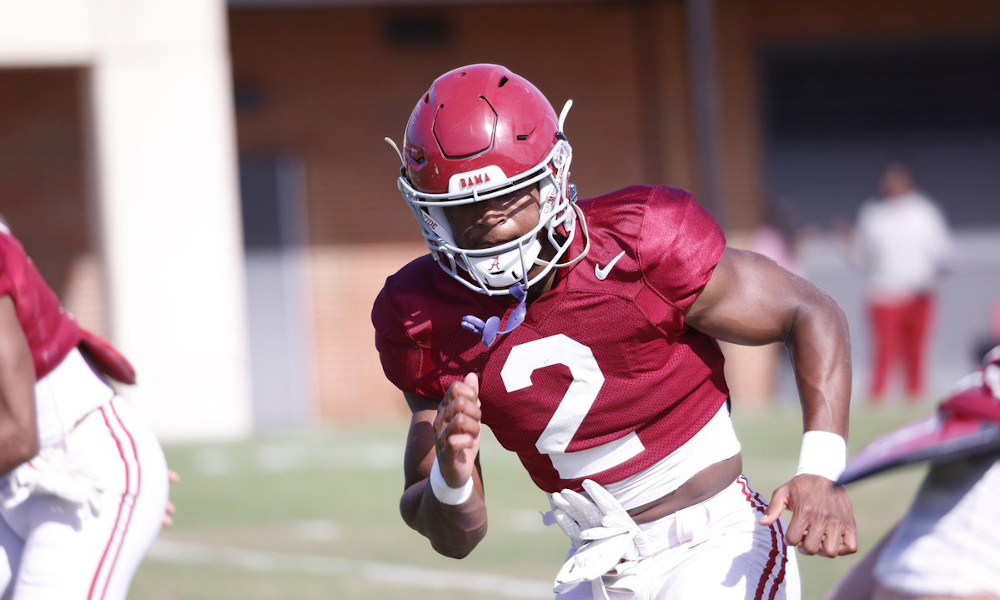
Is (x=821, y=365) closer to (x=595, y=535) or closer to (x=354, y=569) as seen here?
(x=595, y=535)

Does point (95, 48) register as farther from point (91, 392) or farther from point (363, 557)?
point (91, 392)

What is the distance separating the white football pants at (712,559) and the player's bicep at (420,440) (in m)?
0.50

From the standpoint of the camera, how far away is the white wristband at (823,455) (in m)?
3.11

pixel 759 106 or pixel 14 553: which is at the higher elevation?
pixel 14 553

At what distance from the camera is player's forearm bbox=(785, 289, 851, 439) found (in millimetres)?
3232

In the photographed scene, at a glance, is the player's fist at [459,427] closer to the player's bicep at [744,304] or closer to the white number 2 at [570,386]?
the white number 2 at [570,386]

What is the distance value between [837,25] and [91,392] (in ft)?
43.0

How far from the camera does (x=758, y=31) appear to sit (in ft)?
51.1

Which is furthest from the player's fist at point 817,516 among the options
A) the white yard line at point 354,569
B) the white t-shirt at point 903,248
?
the white t-shirt at point 903,248

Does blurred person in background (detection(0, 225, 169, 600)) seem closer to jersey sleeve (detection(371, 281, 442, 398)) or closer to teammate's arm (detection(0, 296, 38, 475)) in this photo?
teammate's arm (detection(0, 296, 38, 475))

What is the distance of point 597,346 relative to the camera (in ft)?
11.0

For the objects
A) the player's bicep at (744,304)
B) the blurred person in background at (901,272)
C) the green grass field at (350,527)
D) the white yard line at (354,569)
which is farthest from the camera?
the blurred person in background at (901,272)

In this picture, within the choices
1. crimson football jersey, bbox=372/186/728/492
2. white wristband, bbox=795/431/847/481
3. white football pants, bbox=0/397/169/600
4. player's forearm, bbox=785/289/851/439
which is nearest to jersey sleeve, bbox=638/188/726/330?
crimson football jersey, bbox=372/186/728/492

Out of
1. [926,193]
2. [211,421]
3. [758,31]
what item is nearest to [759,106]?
[758,31]
